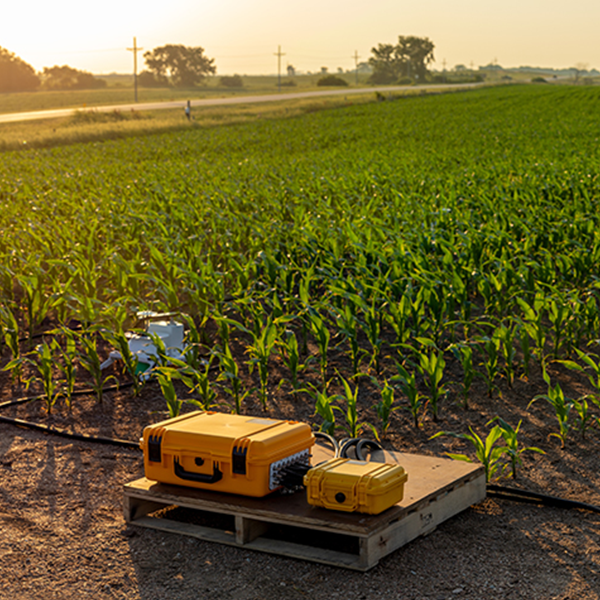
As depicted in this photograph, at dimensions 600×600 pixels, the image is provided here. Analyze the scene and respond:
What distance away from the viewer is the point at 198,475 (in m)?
3.67

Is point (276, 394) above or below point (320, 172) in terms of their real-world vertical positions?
below

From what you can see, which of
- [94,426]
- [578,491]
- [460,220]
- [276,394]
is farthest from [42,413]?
[460,220]

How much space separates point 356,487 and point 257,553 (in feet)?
1.96

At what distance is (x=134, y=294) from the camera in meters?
7.57

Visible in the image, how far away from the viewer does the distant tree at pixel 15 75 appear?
9256 cm

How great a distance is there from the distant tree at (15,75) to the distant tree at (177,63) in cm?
2106

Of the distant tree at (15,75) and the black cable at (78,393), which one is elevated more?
the distant tree at (15,75)

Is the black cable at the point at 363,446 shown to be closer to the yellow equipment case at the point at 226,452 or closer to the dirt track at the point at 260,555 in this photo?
the yellow equipment case at the point at 226,452

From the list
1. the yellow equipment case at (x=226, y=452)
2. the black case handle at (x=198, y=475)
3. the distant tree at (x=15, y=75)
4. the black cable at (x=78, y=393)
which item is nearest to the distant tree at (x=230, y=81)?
the distant tree at (x=15, y=75)

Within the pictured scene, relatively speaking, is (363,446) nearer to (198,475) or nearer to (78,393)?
(198,475)

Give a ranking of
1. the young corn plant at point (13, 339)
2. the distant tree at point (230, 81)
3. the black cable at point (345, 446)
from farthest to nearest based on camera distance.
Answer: the distant tree at point (230, 81)
the young corn plant at point (13, 339)
the black cable at point (345, 446)

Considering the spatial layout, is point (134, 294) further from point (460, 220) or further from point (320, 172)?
point (320, 172)

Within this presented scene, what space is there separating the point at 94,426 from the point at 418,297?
2.66 metres

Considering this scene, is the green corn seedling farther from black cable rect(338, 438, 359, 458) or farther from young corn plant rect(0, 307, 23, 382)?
young corn plant rect(0, 307, 23, 382)
